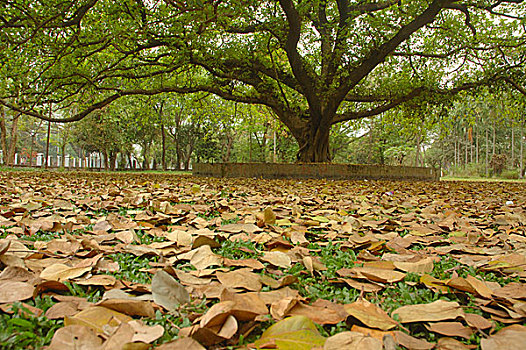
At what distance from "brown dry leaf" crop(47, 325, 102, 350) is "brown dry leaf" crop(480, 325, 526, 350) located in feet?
2.26

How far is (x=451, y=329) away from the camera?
2.16 feet

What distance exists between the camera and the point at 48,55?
6266 mm

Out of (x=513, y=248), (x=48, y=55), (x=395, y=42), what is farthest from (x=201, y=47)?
(x=513, y=248)

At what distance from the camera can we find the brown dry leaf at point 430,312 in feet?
2.27

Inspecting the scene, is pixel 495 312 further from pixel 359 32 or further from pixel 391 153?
pixel 391 153

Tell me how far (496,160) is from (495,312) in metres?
30.2

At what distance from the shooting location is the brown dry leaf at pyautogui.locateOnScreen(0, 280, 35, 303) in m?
0.70

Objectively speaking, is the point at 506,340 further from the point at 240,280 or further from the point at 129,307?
the point at 129,307

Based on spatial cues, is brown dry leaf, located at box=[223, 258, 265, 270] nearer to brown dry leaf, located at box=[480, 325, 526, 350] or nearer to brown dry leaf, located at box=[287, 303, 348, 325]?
brown dry leaf, located at box=[287, 303, 348, 325]

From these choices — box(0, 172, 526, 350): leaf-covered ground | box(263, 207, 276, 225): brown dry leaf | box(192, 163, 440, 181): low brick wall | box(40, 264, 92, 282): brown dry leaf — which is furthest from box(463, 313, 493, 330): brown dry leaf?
box(192, 163, 440, 181): low brick wall

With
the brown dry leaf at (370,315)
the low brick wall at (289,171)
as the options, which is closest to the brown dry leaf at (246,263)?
the brown dry leaf at (370,315)

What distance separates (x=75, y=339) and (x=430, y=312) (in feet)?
2.33

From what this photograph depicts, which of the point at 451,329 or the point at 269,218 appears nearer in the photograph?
the point at 451,329

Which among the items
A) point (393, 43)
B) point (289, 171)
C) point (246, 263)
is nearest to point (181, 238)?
point (246, 263)
